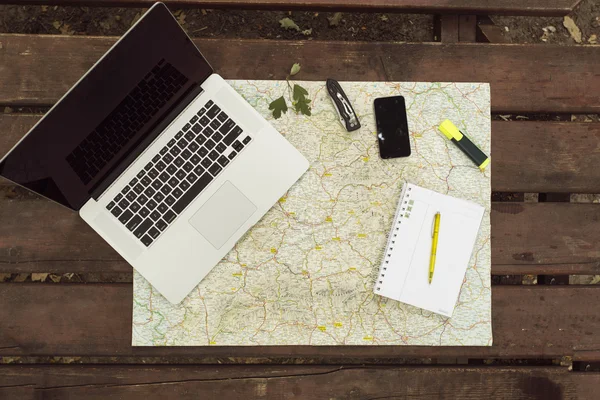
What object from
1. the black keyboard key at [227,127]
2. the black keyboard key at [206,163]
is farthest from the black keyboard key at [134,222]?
the black keyboard key at [227,127]

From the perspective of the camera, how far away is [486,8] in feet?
4.12

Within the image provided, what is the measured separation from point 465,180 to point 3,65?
4.57ft

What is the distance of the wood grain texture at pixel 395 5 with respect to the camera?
124 centimetres

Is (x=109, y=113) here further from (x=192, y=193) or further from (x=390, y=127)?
(x=390, y=127)

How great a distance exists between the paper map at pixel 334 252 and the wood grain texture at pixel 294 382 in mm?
118

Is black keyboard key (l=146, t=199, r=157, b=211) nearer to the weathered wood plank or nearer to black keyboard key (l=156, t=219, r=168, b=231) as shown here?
black keyboard key (l=156, t=219, r=168, b=231)

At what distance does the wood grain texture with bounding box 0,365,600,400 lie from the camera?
1.24 m

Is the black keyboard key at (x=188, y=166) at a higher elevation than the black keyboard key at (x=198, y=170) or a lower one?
higher

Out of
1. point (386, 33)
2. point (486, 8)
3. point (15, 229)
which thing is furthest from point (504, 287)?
point (15, 229)

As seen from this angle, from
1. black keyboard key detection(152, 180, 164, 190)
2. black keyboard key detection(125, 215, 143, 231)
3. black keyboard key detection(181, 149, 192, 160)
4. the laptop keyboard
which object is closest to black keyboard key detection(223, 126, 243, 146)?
the laptop keyboard

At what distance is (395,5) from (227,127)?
2.05 feet

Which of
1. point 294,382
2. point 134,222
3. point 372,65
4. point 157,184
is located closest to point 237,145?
point 157,184

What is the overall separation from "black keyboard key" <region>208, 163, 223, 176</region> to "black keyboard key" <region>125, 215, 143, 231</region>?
230 millimetres

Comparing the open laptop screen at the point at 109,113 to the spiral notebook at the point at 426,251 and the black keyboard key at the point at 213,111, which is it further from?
the spiral notebook at the point at 426,251
